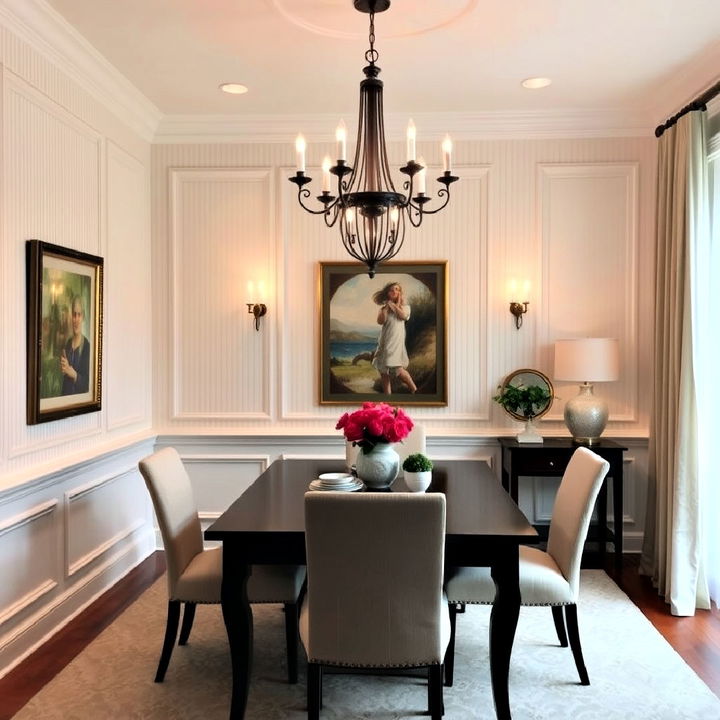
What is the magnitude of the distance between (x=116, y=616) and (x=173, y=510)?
1.09 meters

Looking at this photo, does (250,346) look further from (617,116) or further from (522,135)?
(617,116)

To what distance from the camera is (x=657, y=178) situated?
4078 millimetres

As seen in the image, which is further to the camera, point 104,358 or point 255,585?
point 104,358

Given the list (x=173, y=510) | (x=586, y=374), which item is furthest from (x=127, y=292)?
(x=586, y=374)

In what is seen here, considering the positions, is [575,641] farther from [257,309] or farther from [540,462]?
[257,309]

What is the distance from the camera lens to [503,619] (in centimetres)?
244

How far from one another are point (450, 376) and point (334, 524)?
258cm

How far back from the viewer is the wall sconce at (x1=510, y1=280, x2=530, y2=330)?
4492 mm

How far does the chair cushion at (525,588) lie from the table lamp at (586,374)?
1.61 m

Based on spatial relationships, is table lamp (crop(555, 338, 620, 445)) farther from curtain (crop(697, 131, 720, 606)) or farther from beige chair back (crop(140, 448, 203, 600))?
beige chair back (crop(140, 448, 203, 600))

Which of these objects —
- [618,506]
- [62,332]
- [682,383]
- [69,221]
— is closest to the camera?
[62,332]

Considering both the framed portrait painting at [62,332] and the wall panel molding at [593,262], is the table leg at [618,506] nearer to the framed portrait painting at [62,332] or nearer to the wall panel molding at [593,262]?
the wall panel molding at [593,262]

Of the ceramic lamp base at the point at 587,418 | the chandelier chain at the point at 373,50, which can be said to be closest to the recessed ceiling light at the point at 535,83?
the chandelier chain at the point at 373,50

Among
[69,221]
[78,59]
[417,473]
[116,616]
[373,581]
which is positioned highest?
[78,59]
